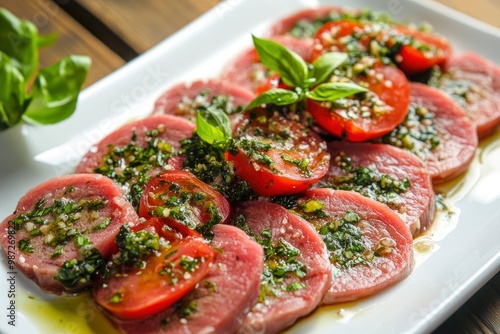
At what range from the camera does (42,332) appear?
2.94m

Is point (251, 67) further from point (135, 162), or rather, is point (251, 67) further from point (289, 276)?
point (289, 276)

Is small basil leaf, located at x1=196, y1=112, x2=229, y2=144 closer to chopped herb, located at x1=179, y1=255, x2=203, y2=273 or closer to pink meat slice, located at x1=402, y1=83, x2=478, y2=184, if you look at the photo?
chopped herb, located at x1=179, y1=255, x2=203, y2=273

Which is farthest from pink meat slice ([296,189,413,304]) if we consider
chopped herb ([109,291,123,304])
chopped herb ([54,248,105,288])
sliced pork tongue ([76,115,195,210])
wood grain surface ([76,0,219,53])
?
wood grain surface ([76,0,219,53])

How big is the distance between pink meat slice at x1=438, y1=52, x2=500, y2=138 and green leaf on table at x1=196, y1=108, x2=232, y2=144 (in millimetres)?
1538

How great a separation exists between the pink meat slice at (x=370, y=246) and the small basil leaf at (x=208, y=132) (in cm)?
54

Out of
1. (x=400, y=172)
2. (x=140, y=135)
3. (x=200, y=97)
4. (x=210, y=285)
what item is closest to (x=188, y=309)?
(x=210, y=285)

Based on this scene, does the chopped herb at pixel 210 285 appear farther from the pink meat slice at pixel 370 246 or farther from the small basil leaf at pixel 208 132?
the small basil leaf at pixel 208 132

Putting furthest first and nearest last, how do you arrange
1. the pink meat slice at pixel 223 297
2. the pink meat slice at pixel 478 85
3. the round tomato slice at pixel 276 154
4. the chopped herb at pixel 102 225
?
the pink meat slice at pixel 478 85
the round tomato slice at pixel 276 154
the chopped herb at pixel 102 225
the pink meat slice at pixel 223 297

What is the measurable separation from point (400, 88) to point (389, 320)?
4.75ft

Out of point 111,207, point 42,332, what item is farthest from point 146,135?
point 42,332

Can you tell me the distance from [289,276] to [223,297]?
1.16ft

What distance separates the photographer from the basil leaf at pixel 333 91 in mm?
3502

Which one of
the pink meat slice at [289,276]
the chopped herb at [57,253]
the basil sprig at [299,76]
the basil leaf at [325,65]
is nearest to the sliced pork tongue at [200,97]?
the basil sprig at [299,76]

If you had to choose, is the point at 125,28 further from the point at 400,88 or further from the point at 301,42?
the point at 400,88
